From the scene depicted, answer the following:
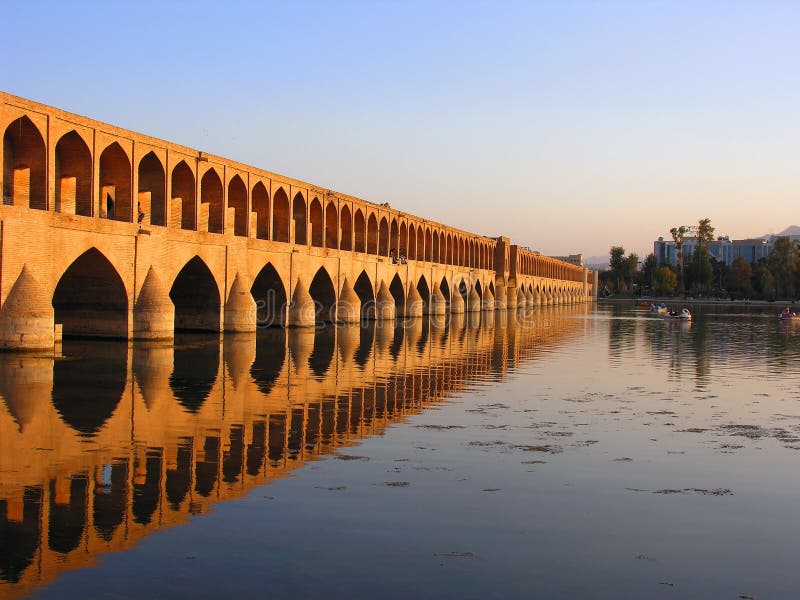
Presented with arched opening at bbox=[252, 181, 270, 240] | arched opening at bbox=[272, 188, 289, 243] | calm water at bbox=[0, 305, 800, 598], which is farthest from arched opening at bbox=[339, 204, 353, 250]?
calm water at bbox=[0, 305, 800, 598]

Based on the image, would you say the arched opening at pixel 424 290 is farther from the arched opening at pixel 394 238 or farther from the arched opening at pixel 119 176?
the arched opening at pixel 119 176

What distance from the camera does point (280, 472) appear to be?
8.77 m

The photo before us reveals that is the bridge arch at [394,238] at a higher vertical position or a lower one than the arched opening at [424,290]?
higher

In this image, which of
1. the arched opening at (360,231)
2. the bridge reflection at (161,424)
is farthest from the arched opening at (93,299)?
the arched opening at (360,231)

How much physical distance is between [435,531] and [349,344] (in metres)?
21.1

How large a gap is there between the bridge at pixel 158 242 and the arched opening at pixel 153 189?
0.05 m

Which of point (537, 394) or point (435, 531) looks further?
point (537, 394)

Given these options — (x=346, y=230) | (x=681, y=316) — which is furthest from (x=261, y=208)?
(x=681, y=316)

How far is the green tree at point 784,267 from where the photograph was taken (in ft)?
400

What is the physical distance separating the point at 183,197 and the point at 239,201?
4030 millimetres

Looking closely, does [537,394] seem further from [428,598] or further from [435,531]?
[428,598]

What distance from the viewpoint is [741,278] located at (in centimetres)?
13000

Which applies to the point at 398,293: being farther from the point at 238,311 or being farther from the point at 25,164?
the point at 25,164

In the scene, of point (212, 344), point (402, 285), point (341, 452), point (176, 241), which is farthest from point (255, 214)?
point (341, 452)
